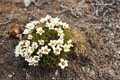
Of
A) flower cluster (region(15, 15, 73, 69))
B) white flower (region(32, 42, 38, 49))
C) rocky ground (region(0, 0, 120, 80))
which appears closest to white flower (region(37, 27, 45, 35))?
flower cluster (region(15, 15, 73, 69))

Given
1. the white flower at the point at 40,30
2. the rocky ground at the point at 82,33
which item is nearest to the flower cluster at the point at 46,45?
the white flower at the point at 40,30

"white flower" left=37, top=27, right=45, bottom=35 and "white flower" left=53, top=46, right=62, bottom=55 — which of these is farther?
"white flower" left=37, top=27, right=45, bottom=35

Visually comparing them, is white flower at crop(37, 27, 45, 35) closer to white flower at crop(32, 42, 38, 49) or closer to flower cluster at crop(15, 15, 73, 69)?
flower cluster at crop(15, 15, 73, 69)

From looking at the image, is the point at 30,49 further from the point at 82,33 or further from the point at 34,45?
the point at 82,33

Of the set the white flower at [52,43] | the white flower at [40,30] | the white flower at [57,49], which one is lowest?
the white flower at [57,49]

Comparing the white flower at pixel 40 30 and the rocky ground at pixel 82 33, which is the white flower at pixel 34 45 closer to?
the white flower at pixel 40 30
